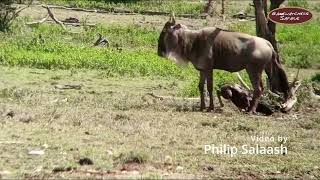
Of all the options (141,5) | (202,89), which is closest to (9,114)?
(202,89)

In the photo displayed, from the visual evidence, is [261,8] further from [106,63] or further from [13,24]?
[13,24]

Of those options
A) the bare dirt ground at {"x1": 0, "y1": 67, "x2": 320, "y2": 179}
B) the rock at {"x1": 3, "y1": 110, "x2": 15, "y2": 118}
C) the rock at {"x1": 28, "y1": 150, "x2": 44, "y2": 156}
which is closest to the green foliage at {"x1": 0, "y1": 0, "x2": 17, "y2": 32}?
the bare dirt ground at {"x1": 0, "y1": 67, "x2": 320, "y2": 179}

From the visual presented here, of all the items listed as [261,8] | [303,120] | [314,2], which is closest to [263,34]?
[261,8]

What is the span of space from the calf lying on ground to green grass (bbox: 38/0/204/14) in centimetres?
1799

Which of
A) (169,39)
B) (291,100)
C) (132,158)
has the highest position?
(169,39)

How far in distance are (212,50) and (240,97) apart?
1.20 meters

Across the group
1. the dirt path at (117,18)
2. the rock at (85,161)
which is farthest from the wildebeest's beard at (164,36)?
the dirt path at (117,18)

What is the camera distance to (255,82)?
12.1m

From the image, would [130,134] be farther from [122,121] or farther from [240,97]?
[240,97]

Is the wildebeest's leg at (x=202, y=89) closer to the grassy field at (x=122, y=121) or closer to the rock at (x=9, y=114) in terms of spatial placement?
the grassy field at (x=122, y=121)

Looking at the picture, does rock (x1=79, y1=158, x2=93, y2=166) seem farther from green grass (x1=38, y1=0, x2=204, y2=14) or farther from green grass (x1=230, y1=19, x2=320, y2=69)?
green grass (x1=38, y1=0, x2=204, y2=14)

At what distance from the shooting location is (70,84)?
14234mm

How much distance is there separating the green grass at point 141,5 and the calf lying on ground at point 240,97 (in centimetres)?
1799

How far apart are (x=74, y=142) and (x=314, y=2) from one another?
101 feet
